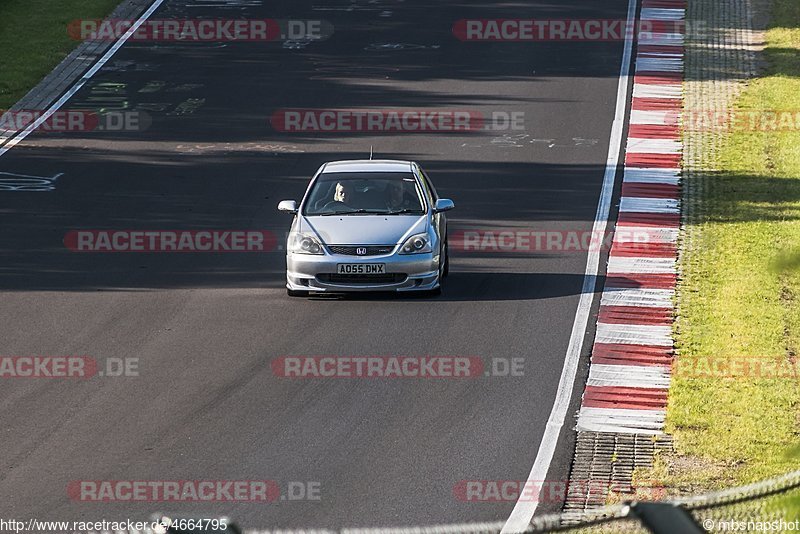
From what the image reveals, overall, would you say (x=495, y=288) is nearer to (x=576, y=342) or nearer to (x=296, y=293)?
(x=576, y=342)

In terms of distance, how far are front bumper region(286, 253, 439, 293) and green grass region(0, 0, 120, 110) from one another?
12.6 metres

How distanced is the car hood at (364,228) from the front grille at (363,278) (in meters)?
0.38

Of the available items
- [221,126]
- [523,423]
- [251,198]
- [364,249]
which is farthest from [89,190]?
[523,423]

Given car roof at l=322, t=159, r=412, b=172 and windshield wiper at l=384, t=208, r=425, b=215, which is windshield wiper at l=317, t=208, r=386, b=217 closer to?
windshield wiper at l=384, t=208, r=425, b=215

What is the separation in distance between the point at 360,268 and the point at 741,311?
4.44 meters

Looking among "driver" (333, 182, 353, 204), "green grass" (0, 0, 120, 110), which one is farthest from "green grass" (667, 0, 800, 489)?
"green grass" (0, 0, 120, 110)

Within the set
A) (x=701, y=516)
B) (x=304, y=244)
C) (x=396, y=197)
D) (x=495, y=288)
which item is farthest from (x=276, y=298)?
(x=701, y=516)

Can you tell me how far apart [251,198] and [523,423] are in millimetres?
9695

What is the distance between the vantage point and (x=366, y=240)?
50.7 ft

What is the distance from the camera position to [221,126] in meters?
24.8

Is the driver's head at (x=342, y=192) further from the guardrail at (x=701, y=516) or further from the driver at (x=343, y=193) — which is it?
the guardrail at (x=701, y=516)

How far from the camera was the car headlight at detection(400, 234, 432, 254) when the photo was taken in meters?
15.4

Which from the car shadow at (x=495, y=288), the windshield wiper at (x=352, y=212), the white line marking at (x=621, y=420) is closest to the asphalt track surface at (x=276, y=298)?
the car shadow at (x=495, y=288)

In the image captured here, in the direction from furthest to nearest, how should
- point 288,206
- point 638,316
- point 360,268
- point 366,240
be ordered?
point 288,206
point 366,240
point 360,268
point 638,316
